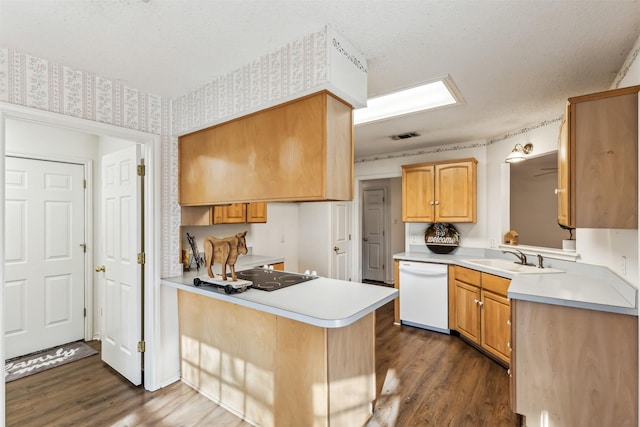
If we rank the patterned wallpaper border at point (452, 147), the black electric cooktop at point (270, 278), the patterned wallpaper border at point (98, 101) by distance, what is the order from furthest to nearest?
1. the patterned wallpaper border at point (452, 147)
2. the black electric cooktop at point (270, 278)
3. the patterned wallpaper border at point (98, 101)

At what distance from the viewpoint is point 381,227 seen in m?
6.41

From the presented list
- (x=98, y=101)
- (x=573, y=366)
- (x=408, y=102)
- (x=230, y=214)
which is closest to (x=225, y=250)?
(x=230, y=214)

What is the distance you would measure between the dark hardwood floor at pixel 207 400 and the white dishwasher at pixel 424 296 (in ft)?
1.97

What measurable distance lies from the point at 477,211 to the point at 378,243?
276 centimetres

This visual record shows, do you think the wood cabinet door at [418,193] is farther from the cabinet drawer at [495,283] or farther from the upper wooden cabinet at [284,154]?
the upper wooden cabinet at [284,154]

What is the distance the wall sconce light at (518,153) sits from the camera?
9.60ft

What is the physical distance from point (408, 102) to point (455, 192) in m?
1.41

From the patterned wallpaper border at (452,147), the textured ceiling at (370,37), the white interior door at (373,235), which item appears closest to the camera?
the textured ceiling at (370,37)

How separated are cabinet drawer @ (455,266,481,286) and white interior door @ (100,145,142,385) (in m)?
3.11

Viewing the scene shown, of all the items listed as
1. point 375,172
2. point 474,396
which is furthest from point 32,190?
point 474,396

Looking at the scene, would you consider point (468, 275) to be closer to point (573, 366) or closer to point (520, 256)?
point (520, 256)

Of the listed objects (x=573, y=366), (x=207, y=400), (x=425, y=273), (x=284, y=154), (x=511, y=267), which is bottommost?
(x=207, y=400)

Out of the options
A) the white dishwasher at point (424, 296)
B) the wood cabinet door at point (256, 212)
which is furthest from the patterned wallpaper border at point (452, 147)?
the wood cabinet door at point (256, 212)

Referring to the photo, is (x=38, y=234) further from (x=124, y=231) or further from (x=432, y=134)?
(x=432, y=134)
